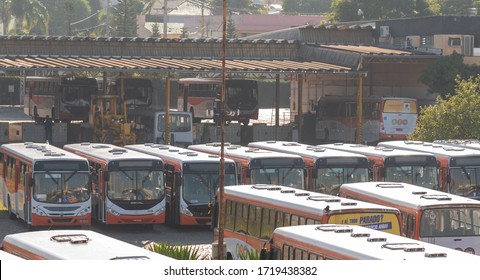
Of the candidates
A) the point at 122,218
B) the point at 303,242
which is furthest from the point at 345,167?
the point at 303,242

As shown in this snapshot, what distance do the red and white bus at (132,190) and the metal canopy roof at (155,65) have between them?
59.5ft

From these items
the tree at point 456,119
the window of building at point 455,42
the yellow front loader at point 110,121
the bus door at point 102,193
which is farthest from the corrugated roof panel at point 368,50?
the bus door at point 102,193

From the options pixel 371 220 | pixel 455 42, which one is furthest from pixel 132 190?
pixel 455 42

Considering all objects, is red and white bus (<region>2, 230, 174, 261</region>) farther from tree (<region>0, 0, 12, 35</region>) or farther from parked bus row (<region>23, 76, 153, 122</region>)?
tree (<region>0, 0, 12, 35</region>)

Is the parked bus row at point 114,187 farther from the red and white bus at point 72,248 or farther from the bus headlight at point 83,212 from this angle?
the red and white bus at point 72,248

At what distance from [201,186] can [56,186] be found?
4.06 m

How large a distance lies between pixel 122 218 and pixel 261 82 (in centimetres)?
7987

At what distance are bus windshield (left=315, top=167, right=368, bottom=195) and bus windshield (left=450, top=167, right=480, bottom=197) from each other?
2.56 meters

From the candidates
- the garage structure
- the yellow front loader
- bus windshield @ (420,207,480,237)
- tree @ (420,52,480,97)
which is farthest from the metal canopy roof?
bus windshield @ (420,207,480,237)

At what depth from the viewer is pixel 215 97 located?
7325 cm

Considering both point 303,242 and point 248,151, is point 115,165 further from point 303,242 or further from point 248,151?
point 303,242

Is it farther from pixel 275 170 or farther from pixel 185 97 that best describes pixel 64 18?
Answer: pixel 275 170

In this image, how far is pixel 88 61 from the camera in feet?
184

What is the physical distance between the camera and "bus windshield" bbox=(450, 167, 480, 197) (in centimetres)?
3600
